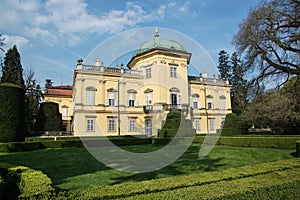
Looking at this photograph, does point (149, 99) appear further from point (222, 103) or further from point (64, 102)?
point (64, 102)

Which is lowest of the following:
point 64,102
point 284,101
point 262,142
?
point 262,142

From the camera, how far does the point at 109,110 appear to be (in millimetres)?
28812

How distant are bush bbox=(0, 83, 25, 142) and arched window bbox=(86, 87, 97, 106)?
32.4 feet

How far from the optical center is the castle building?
27.8 meters

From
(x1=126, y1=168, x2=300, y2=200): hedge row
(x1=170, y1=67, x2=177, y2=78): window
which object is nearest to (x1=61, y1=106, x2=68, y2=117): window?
(x1=170, y1=67, x2=177, y2=78): window

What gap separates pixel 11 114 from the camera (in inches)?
686

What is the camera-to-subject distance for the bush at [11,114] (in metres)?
16.9

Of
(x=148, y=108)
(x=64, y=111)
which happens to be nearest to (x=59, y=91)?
(x=64, y=111)

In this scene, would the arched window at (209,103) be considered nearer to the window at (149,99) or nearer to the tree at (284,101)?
the window at (149,99)

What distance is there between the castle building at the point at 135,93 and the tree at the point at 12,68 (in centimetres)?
1109

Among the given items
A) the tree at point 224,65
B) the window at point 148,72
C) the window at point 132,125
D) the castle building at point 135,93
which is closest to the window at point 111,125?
the castle building at point 135,93

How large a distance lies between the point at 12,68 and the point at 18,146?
990 inches

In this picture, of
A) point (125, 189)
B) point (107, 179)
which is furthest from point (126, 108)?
point (125, 189)

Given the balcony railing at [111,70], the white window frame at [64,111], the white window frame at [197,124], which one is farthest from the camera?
the white window frame at [64,111]
